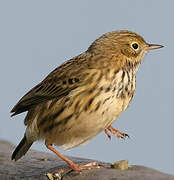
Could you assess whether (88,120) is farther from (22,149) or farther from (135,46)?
(22,149)

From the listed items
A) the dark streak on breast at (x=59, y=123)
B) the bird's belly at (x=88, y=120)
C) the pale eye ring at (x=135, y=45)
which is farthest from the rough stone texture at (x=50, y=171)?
the pale eye ring at (x=135, y=45)

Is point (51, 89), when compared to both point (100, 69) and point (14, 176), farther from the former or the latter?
point (14, 176)

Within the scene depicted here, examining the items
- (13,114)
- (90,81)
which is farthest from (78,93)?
(13,114)

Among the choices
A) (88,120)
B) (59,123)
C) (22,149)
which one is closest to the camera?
(88,120)

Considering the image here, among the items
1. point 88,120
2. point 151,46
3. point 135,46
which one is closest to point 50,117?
point 88,120

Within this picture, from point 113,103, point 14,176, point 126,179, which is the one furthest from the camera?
point 14,176

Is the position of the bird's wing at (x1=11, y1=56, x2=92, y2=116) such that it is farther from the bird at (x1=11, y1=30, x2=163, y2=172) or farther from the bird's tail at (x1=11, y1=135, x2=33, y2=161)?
the bird's tail at (x1=11, y1=135, x2=33, y2=161)
